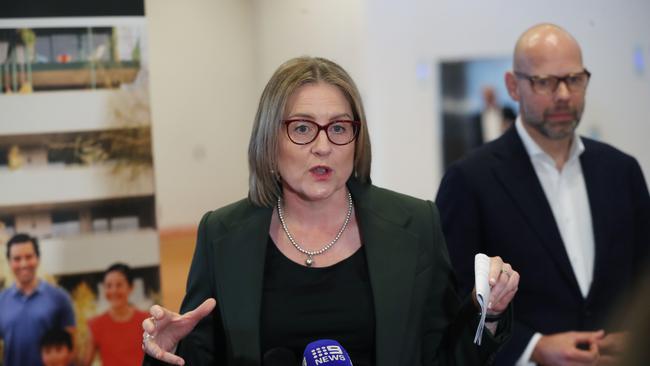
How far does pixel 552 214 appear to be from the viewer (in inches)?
113

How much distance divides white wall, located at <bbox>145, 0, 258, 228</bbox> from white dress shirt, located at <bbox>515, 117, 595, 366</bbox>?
172 centimetres

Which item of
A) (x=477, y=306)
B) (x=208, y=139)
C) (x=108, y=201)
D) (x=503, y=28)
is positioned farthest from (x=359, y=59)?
(x=477, y=306)

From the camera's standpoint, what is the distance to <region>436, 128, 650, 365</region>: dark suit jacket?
9.35ft

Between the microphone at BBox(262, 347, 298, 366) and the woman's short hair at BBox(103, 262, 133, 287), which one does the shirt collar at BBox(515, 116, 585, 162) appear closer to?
the microphone at BBox(262, 347, 298, 366)

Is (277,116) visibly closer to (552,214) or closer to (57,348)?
(552,214)

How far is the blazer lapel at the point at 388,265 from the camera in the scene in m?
2.15

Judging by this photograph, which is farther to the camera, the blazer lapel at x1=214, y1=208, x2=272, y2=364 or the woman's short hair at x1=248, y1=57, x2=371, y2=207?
the woman's short hair at x1=248, y1=57, x2=371, y2=207

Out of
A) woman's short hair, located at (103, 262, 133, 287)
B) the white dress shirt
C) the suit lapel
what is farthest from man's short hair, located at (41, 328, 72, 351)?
the suit lapel

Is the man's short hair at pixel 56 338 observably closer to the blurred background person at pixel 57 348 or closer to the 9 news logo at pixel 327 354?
the blurred background person at pixel 57 348

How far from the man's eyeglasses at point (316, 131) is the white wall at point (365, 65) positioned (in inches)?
71.7

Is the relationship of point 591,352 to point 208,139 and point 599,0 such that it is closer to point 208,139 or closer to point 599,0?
point 208,139

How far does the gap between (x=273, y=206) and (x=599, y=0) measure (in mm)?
4311

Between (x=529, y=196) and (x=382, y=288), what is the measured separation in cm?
95

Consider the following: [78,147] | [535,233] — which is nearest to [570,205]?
[535,233]
